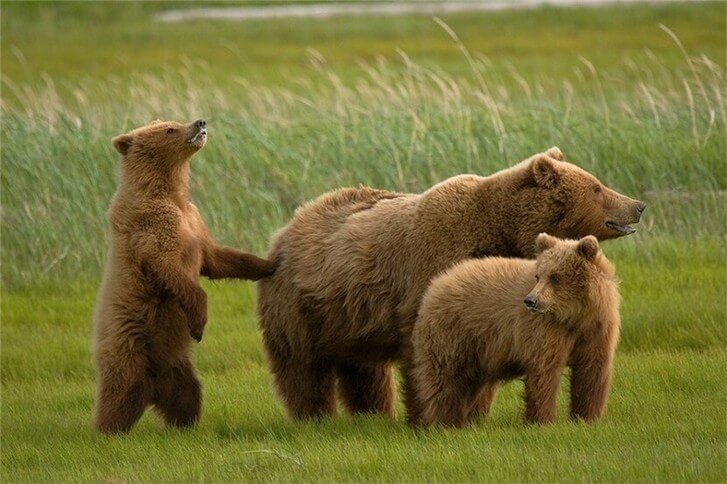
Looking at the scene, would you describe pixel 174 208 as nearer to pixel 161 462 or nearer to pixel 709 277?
pixel 161 462

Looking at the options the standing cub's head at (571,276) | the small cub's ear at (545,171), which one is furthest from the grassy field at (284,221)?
the small cub's ear at (545,171)

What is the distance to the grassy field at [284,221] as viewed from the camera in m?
6.54

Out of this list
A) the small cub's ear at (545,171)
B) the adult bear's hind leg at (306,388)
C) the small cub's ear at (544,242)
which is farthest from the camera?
the adult bear's hind leg at (306,388)

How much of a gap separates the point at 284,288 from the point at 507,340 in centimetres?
180

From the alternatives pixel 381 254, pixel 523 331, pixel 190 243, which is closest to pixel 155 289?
pixel 190 243

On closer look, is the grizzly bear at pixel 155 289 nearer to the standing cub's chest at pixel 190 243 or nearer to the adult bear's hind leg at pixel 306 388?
the standing cub's chest at pixel 190 243

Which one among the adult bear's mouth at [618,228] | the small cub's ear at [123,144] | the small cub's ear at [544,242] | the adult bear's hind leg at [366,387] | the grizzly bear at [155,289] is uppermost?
the small cub's ear at [123,144]

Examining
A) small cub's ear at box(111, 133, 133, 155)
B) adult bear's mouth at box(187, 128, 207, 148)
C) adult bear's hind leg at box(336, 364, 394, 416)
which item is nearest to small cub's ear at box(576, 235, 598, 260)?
adult bear's hind leg at box(336, 364, 394, 416)

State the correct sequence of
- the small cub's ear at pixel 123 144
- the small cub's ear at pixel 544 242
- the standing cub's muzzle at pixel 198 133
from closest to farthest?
the small cub's ear at pixel 544 242, the standing cub's muzzle at pixel 198 133, the small cub's ear at pixel 123 144

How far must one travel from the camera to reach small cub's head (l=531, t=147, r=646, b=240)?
7570 millimetres

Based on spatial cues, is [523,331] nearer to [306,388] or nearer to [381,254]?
[381,254]

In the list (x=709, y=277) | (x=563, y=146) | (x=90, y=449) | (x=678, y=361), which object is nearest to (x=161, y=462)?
(x=90, y=449)

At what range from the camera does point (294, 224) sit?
8.41 metres

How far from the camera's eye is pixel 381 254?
304 inches
